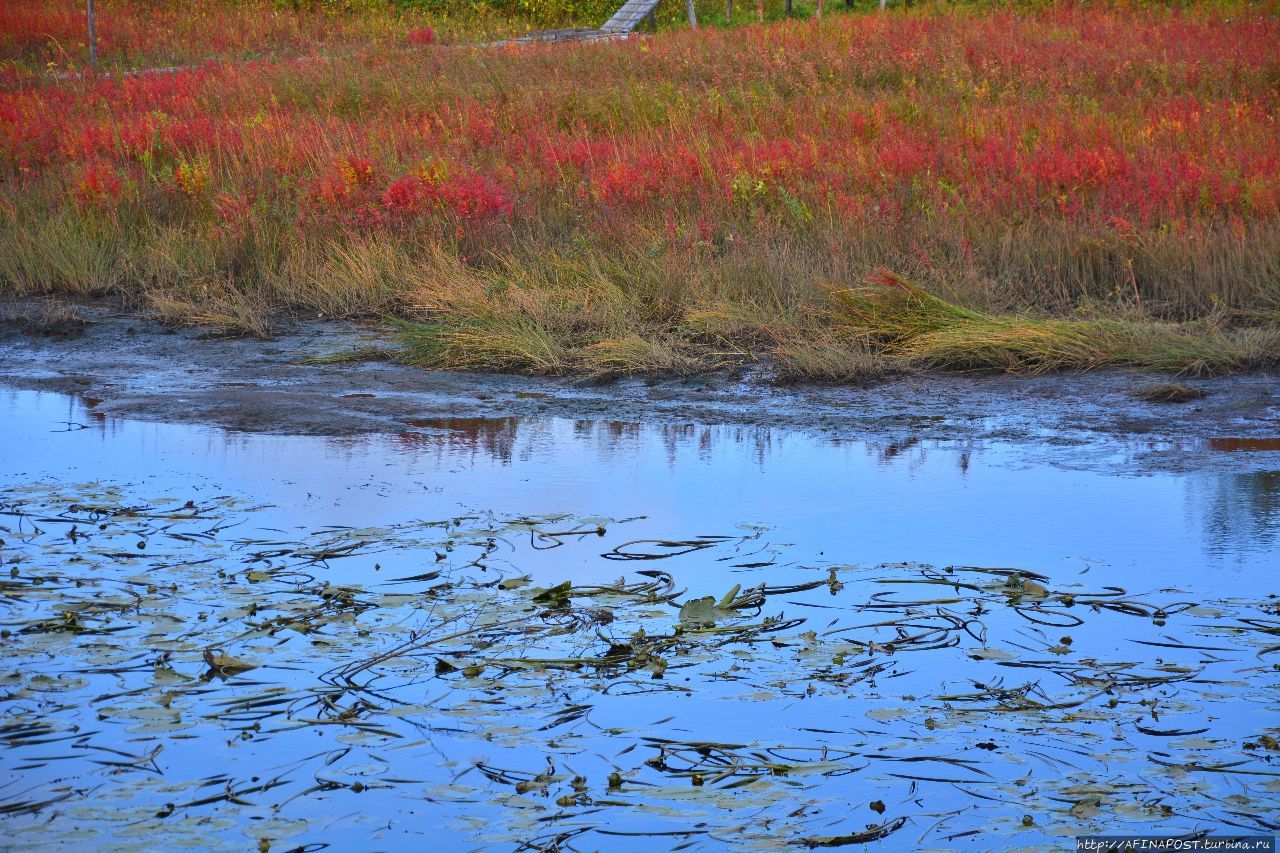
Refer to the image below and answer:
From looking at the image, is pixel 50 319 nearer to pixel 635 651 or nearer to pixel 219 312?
pixel 219 312

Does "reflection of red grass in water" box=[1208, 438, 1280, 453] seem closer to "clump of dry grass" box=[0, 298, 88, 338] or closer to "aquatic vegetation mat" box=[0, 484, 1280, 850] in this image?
"aquatic vegetation mat" box=[0, 484, 1280, 850]

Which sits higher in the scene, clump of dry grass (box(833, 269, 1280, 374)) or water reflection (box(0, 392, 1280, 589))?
clump of dry grass (box(833, 269, 1280, 374))

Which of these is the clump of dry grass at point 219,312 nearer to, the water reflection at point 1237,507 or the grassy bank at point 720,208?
the grassy bank at point 720,208

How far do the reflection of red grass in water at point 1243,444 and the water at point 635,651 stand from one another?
327 mm

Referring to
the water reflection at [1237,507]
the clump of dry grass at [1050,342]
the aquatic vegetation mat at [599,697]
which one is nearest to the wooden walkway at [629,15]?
the clump of dry grass at [1050,342]

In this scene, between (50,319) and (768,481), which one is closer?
(768,481)

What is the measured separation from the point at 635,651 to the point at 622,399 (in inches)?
153

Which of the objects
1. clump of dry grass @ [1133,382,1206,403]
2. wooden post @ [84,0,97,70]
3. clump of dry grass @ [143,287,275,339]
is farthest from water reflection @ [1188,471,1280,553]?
wooden post @ [84,0,97,70]

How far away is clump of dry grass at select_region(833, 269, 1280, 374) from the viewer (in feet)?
25.0

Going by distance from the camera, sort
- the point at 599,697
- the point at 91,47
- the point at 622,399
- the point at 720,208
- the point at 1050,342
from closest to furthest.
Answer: the point at 599,697, the point at 622,399, the point at 1050,342, the point at 720,208, the point at 91,47

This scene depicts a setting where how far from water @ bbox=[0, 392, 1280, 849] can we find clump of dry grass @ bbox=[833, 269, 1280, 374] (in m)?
1.86

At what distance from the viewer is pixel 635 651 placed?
3688mm

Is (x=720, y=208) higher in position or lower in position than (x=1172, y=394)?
higher

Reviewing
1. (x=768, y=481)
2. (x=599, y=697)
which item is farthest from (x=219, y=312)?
(x=599, y=697)
